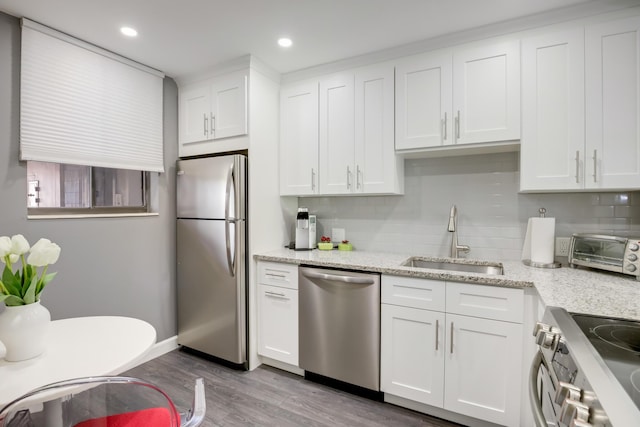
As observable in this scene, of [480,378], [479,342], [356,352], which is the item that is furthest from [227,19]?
[480,378]

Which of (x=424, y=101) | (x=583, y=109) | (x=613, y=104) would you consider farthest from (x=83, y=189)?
(x=613, y=104)

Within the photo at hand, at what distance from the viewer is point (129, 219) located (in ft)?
8.55

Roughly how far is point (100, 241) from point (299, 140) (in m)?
1.77

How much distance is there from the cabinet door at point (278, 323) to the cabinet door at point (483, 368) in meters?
1.11

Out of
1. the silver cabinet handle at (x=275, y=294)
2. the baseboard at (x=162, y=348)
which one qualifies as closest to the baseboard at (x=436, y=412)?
the silver cabinet handle at (x=275, y=294)

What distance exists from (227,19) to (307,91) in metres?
0.87

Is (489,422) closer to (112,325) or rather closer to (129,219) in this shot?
(112,325)

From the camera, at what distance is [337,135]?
2.59 meters

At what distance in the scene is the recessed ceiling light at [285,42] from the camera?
224 cm

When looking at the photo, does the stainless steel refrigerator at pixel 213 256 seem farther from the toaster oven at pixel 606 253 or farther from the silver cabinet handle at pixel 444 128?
the toaster oven at pixel 606 253

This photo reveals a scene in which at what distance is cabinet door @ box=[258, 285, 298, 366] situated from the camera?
2.42 meters

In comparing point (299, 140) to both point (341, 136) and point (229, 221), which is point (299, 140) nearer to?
point (341, 136)

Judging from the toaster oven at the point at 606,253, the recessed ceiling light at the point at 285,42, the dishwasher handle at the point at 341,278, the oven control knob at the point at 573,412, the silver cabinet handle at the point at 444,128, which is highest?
the recessed ceiling light at the point at 285,42

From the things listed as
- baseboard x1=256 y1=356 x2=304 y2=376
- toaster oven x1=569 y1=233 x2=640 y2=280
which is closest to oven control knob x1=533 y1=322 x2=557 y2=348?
toaster oven x1=569 y1=233 x2=640 y2=280
